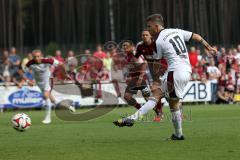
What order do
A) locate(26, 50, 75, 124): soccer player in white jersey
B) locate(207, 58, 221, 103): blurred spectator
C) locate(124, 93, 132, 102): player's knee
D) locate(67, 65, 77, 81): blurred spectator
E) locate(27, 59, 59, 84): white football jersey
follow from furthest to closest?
1. locate(207, 58, 221, 103): blurred spectator
2. locate(67, 65, 77, 81): blurred spectator
3. locate(27, 59, 59, 84): white football jersey
4. locate(26, 50, 75, 124): soccer player in white jersey
5. locate(124, 93, 132, 102): player's knee

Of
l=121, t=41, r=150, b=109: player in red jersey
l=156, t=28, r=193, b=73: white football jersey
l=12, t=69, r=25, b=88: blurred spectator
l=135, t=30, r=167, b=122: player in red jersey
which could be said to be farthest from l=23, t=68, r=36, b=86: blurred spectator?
l=156, t=28, r=193, b=73: white football jersey

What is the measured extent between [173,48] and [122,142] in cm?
207

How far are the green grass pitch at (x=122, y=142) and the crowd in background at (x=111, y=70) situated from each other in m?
10.5

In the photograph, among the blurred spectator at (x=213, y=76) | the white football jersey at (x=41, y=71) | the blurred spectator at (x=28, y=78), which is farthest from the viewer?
the blurred spectator at (x=213, y=76)

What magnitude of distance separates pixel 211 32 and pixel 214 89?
48.7ft

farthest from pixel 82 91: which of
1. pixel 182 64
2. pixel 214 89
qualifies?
pixel 182 64

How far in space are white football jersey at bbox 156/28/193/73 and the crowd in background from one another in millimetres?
14766

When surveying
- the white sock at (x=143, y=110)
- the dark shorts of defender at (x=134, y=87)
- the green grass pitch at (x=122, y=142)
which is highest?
the dark shorts of defender at (x=134, y=87)

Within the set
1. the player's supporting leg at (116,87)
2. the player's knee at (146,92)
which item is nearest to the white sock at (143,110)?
the player's knee at (146,92)

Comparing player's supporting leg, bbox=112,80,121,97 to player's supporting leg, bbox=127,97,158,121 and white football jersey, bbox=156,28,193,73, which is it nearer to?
player's supporting leg, bbox=127,97,158,121

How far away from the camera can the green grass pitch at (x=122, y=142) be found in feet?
36.0

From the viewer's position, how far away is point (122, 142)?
520 inches

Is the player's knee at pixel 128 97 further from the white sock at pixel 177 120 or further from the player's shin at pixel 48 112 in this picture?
the white sock at pixel 177 120

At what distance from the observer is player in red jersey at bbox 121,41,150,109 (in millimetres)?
19750
